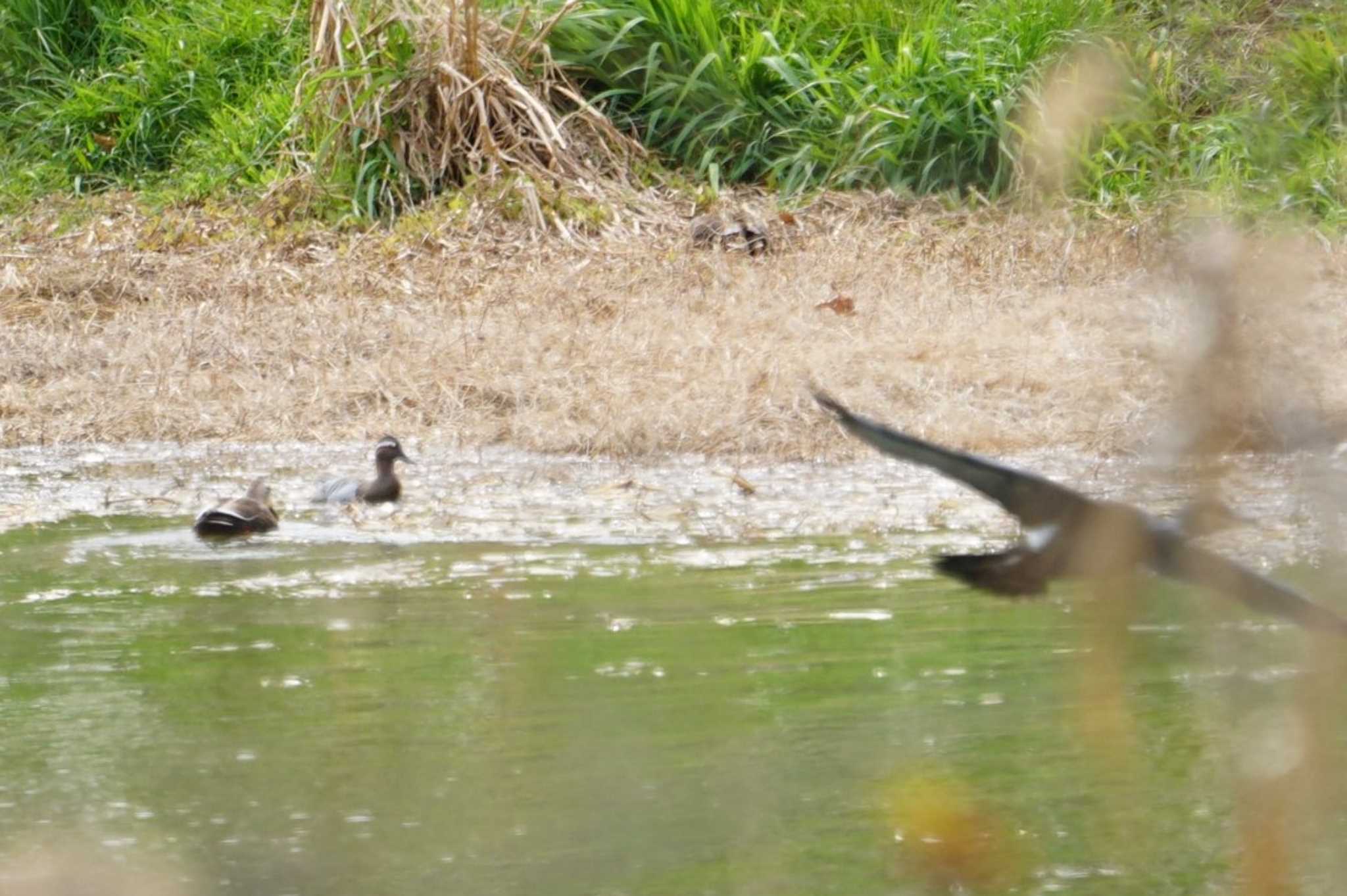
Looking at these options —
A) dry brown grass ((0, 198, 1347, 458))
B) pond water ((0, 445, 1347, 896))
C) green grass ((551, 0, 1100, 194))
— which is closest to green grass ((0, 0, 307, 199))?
dry brown grass ((0, 198, 1347, 458))

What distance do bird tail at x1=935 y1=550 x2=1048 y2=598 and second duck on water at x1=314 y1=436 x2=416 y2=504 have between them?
3.91 m

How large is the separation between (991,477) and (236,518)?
3.55m

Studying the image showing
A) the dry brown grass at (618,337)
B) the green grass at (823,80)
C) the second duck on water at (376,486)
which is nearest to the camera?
the second duck on water at (376,486)

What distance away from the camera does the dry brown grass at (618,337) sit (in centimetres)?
670

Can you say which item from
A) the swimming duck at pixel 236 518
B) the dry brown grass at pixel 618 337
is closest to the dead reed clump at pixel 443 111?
the dry brown grass at pixel 618 337

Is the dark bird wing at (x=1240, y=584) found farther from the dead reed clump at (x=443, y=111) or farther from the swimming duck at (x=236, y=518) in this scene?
the dead reed clump at (x=443, y=111)

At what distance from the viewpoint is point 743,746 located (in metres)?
3.23

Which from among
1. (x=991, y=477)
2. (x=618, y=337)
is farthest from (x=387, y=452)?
(x=991, y=477)

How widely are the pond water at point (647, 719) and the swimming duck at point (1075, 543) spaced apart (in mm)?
→ 82

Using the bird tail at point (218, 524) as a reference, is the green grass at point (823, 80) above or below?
above

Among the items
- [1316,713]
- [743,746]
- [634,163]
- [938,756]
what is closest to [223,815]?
[743,746]

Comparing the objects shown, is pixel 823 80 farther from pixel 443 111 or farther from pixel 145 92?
pixel 145 92

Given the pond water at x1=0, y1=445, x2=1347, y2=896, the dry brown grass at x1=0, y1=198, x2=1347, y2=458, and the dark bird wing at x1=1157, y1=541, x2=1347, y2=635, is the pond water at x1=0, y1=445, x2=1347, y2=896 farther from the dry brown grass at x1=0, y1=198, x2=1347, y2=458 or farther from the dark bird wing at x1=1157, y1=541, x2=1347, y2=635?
the dry brown grass at x1=0, y1=198, x2=1347, y2=458

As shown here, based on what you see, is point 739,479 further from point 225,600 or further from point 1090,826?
point 1090,826
